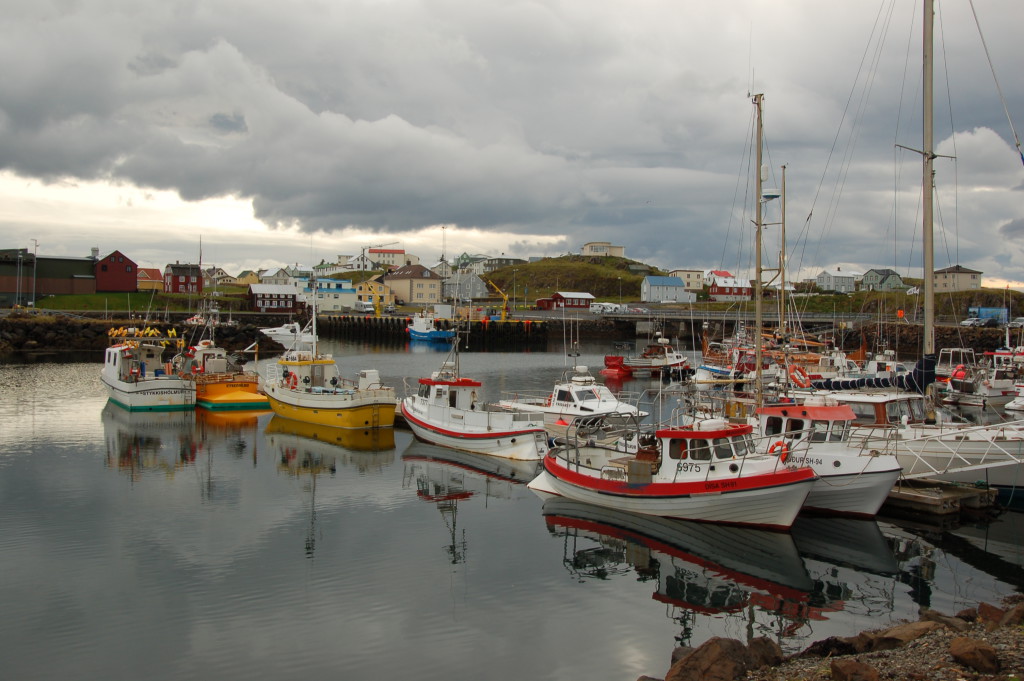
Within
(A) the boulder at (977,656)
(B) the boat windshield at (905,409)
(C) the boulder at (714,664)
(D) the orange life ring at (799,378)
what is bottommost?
(C) the boulder at (714,664)

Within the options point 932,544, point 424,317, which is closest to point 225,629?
point 932,544

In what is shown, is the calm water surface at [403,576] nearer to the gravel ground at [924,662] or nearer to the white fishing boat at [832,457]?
the white fishing boat at [832,457]

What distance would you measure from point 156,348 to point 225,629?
34.4 m

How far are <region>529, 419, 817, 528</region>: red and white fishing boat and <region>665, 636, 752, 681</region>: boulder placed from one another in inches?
315

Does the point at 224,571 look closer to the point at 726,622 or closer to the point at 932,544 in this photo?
the point at 726,622

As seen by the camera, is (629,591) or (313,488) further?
(313,488)

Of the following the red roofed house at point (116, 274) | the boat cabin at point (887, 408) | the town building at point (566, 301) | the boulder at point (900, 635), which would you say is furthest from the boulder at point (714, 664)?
the town building at point (566, 301)

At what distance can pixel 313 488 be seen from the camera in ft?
83.8

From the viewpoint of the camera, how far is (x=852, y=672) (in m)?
10.2

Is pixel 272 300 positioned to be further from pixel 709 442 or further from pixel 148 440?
pixel 709 442

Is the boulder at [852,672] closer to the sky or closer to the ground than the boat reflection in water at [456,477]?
closer to the sky

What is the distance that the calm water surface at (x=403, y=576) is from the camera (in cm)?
1351

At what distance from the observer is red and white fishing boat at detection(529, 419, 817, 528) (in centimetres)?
1931

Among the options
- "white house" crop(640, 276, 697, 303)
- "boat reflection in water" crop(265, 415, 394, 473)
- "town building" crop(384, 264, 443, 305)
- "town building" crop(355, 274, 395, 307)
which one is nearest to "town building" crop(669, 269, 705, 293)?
"white house" crop(640, 276, 697, 303)
